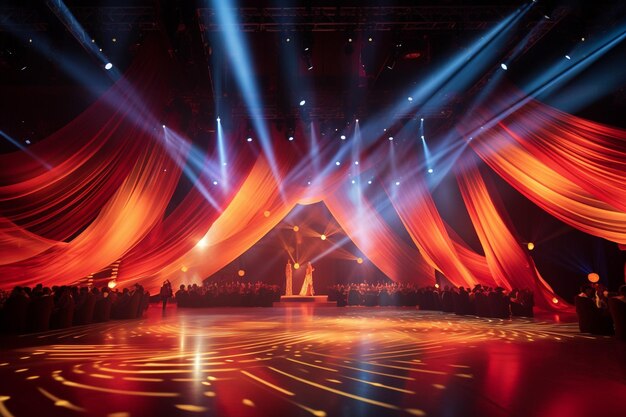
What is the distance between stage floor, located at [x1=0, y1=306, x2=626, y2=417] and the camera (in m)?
2.79

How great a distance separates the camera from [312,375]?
3.71m

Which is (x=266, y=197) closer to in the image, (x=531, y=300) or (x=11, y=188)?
(x=11, y=188)

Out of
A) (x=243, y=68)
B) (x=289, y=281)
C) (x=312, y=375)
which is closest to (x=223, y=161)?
(x=243, y=68)

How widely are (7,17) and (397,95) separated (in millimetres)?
7060

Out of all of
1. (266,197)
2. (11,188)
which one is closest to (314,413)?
(11,188)

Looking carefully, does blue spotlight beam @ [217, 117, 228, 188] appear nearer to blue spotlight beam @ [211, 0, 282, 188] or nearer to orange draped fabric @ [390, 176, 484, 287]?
blue spotlight beam @ [211, 0, 282, 188]

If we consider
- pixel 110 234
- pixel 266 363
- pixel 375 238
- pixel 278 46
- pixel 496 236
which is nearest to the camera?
pixel 266 363

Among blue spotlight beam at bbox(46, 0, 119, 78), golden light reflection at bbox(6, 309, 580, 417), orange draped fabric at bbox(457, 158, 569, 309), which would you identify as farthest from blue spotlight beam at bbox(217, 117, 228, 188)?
orange draped fabric at bbox(457, 158, 569, 309)

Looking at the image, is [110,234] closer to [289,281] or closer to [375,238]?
[375,238]

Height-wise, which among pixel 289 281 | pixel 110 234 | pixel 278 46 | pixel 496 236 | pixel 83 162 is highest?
pixel 278 46

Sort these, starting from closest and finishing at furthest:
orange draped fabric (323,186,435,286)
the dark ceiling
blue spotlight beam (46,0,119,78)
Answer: blue spotlight beam (46,0,119,78) → the dark ceiling → orange draped fabric (323,186,435,286)

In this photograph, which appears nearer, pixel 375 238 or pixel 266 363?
pixel 266 363

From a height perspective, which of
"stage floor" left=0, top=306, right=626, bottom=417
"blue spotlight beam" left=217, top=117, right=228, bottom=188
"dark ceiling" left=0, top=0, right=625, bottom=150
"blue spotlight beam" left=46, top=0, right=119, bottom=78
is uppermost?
"dark ceiling" left=0, top=0, right=625, bottom=150

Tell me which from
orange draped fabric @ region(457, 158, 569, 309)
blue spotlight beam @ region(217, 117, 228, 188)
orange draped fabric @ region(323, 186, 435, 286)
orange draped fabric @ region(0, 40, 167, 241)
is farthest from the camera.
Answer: orange draped fabric @ region(323, 186, 435, 286)
